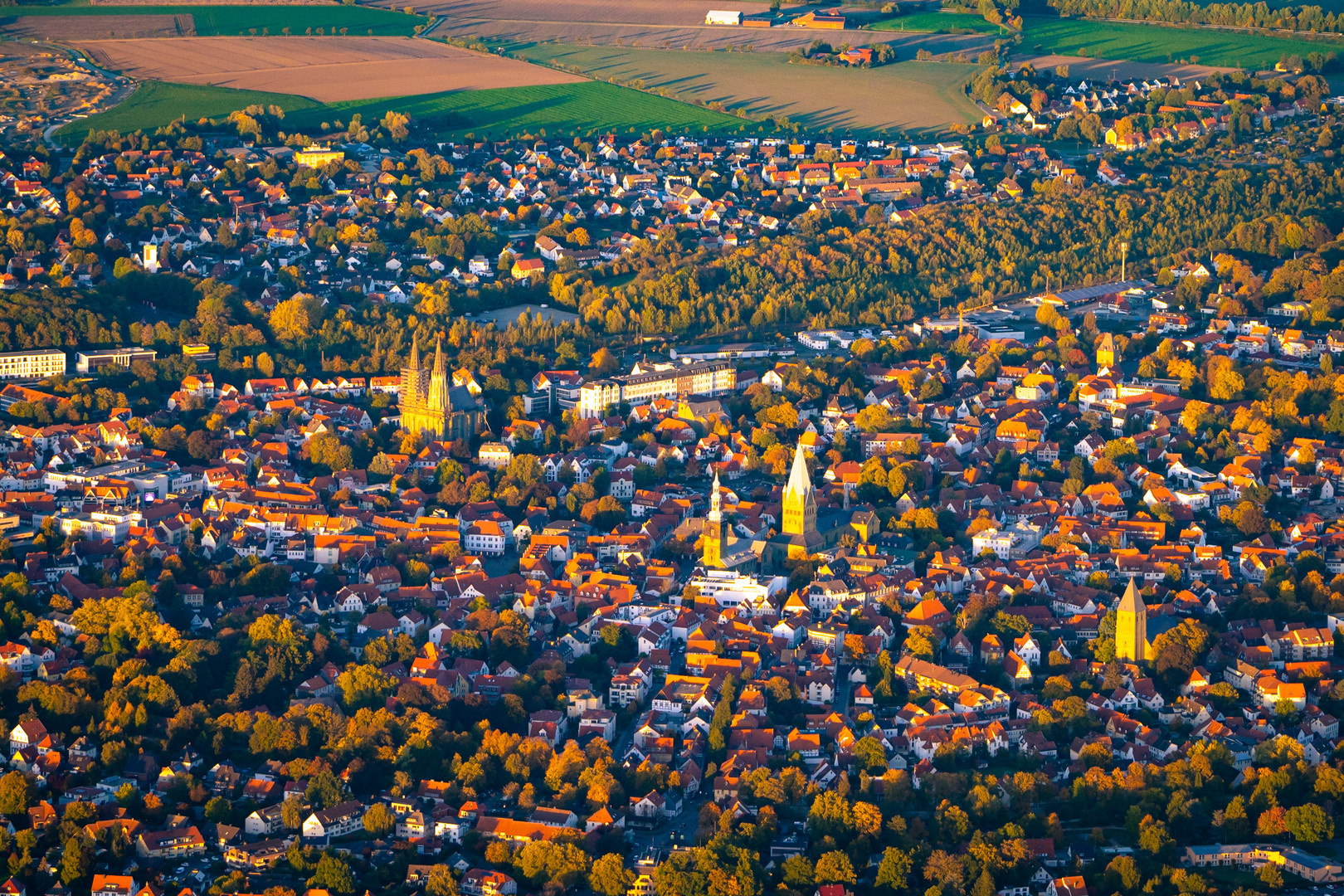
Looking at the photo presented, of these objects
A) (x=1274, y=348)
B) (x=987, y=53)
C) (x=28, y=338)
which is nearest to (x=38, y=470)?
(x=28, y=338)

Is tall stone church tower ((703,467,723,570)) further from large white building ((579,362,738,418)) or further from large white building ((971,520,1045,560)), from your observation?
large white building ((579,362,738,418))

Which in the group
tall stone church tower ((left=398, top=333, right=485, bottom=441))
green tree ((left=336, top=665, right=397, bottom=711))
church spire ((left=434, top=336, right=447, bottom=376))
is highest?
church spire ((left=434, top=336, right=447, bottom=376))

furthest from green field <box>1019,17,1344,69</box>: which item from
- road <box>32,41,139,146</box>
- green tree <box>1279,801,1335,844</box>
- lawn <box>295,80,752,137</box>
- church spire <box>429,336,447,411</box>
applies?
green tree <box>1279,801,1335,844</box>

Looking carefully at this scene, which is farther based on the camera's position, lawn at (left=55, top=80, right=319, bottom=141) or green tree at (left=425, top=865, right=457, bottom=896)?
lawn at (left=55, top=80, right=319, bottom=141)

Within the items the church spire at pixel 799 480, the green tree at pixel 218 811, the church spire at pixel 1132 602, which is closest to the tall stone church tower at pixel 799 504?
the church spire at pixel 799 480

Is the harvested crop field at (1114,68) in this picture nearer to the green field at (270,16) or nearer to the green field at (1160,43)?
the green field at (1160,43)

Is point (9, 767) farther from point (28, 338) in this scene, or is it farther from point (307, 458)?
point (28, 338)
